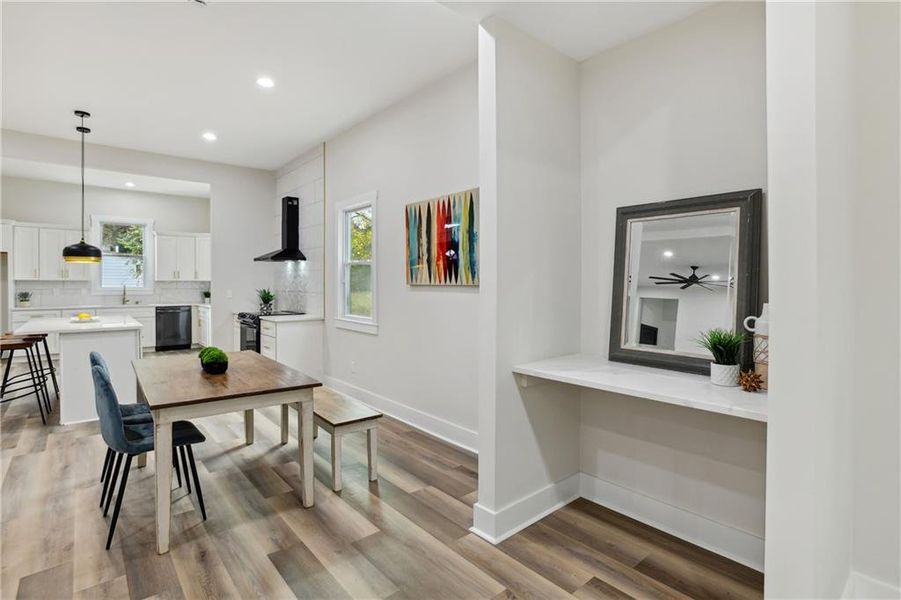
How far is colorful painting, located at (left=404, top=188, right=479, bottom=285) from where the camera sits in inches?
130

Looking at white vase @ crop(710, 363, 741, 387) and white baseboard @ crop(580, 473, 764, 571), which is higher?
white vase @ crop(710, 363, 741, 387)

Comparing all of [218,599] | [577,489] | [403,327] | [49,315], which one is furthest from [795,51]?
[49,315]

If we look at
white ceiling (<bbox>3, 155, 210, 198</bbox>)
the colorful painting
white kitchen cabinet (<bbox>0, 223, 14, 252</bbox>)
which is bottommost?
the colorful painting

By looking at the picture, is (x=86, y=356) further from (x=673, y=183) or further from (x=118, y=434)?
(x=673, y=183)

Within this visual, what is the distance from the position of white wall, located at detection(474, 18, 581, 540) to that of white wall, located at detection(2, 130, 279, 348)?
501 cm

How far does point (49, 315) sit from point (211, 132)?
4.63 metres

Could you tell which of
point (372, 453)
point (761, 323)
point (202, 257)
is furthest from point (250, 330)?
point (761, 323)

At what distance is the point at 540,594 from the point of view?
6.07 feet

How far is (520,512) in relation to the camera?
2355 millimetres

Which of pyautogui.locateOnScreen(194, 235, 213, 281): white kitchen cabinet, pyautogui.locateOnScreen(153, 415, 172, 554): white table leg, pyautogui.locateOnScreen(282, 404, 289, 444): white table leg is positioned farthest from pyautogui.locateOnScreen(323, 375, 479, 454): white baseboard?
pyautogui.locateOnScreen(194, 235, 213, 281): white kitchen cabinet

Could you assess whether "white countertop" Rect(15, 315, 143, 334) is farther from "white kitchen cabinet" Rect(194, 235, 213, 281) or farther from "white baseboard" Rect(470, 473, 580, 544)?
"white kitchen cabinet" Rect(194, 235, 213, 281)

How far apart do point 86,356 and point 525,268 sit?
410 centimetres

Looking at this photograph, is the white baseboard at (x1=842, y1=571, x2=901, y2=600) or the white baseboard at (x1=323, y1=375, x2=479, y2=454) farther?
the white baseboard at (x1=323, y1=375, x2=479, y2=454)

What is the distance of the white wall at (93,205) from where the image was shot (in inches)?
274
